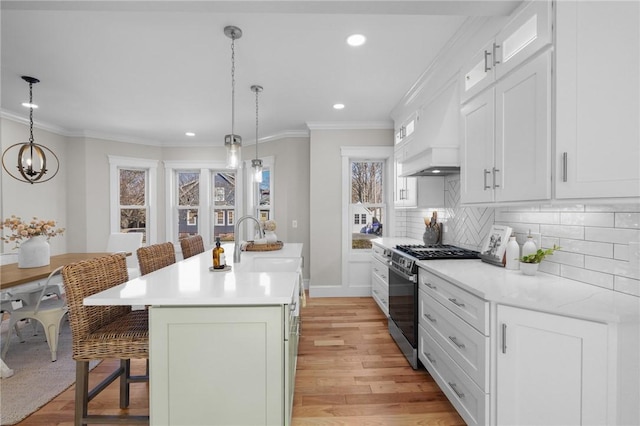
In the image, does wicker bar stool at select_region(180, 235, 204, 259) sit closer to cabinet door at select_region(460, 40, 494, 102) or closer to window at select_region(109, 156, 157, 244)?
window at select_region(109, 156, 157, 244)

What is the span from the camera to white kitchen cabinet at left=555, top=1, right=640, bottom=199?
1183mm

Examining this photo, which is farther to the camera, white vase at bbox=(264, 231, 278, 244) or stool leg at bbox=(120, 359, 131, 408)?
white vase at bbox=(264, 231, 278, 244)

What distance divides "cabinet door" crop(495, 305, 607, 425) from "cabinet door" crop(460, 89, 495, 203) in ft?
2.81

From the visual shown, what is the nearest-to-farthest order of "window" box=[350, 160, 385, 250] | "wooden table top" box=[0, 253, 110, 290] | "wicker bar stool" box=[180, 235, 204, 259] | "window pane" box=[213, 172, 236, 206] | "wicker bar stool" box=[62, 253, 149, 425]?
"wicker bar stool" box=[62, 253, 149, 425] → "wooden table top" box=[0, 253, 110, 290] → "wicker bar stool" box=[180, 235, 204, 259] → "window" box=[350, 160, 385, 250] → "window pane" box=[213, 172, 236, 206]

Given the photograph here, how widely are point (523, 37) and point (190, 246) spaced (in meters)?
3.28

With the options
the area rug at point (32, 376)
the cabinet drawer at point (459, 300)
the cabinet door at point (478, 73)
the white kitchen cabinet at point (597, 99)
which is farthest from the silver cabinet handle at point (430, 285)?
the area rug at point (32, 376)

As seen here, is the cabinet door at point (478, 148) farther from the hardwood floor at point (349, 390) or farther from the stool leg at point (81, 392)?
the stool leg at point (81, 392)

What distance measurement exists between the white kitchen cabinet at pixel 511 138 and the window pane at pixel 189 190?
5.08 metres

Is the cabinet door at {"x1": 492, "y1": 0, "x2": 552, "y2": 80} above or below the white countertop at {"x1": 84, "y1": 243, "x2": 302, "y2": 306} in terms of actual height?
above

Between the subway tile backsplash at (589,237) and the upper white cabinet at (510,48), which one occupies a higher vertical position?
the upper white cabinet at (510,48)

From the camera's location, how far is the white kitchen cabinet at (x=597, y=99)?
1183mm

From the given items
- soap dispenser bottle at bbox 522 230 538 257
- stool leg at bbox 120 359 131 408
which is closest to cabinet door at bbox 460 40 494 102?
soap dispenser bottle at bbox 522 230 538 257

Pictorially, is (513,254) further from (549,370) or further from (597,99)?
(597,99)

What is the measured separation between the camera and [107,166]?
5.13 meters
